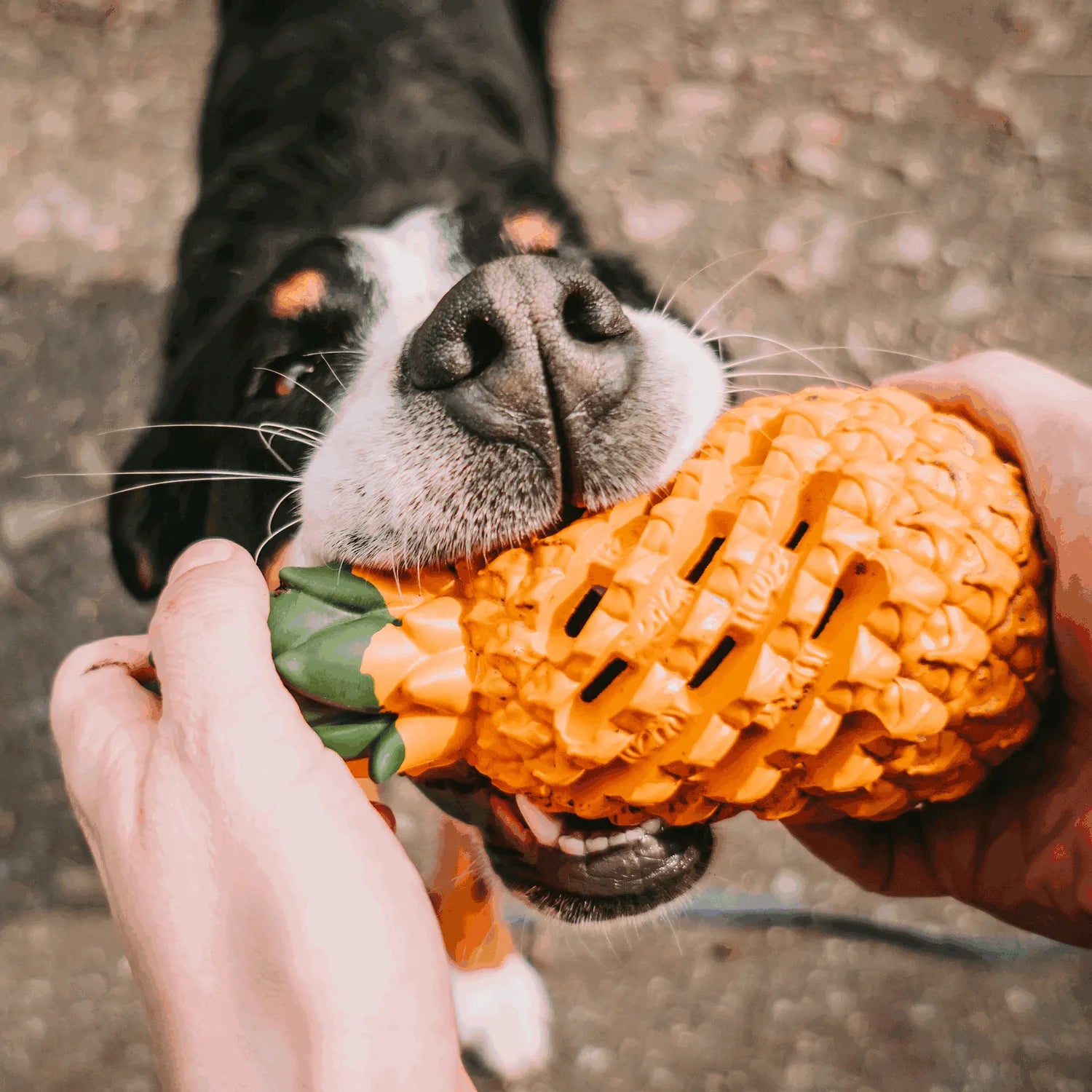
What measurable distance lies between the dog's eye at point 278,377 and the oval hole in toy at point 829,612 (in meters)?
0.80

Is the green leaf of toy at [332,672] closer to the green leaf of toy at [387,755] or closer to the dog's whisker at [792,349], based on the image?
the green leaf of toy at [387,755]

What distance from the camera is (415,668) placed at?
0.84 metres

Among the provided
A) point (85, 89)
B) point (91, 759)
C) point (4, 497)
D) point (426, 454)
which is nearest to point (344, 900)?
point (91, 759)

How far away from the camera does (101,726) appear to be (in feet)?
2.93

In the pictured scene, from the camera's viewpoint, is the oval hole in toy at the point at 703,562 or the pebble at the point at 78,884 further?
the pebble at the point at 78,884

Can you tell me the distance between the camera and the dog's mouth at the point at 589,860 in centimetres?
115

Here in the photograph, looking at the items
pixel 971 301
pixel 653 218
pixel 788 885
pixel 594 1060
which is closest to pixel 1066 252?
pixel 971 301

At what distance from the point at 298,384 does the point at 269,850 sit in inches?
28.5

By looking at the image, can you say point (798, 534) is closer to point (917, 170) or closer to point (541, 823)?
point (541, 823)

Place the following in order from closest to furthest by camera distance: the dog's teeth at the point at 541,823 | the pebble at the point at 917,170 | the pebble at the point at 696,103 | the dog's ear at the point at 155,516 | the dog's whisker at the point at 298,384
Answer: the dog's teeth at the point at 541,823 → the dog's whisker at the point at 298,384 → the dog's ear at the point at 155,516 → the pebble at the point at 917,170 → the pebble at the point at 696,103

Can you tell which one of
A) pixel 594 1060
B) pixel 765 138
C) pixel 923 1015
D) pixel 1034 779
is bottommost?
pixel 594 1060

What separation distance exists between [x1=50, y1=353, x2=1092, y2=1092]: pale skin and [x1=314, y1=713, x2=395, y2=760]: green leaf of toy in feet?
0.08

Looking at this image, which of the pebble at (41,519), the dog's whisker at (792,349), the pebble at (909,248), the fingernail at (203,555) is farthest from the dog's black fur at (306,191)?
the pebble at (909,248)

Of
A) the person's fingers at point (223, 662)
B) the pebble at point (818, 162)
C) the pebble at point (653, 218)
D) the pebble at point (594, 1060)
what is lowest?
the pebble at point (594, 1060)
